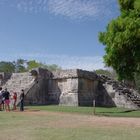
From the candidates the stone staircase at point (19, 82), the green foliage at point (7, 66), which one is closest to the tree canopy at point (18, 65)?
the green foliage at point (7, 66)

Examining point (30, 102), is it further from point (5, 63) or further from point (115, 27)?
point (5, 63)

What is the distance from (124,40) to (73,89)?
880cm

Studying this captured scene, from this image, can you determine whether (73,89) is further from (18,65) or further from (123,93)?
(18,65)

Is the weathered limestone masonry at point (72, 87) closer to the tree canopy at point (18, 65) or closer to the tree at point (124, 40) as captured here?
the tree at point (124, 40)

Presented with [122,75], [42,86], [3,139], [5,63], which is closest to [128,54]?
[122,75]

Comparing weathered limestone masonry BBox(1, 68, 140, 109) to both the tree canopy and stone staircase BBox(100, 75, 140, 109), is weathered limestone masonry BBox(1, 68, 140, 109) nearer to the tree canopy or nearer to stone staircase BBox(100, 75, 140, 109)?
stone staircase BBox(100, 75, 140, 109)

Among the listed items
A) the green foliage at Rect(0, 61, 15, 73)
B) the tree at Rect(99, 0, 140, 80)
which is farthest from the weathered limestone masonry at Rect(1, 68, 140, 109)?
the green foliage at Rect(0, 61, 15, 73)

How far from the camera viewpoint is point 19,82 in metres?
32.7

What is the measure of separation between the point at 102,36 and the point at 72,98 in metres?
7.20

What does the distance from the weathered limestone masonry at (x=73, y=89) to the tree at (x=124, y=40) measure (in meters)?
5.37

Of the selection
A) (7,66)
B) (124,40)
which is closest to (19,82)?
(124,40)

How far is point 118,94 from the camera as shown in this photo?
97.2 ft

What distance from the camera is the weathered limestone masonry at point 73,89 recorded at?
96.7ft

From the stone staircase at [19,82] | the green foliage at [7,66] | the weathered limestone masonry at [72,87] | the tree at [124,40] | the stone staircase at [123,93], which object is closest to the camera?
the tree at [124,40]
